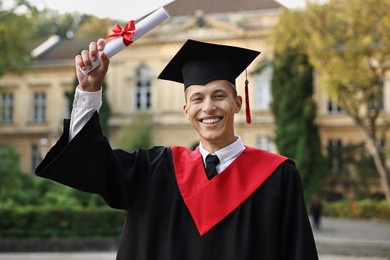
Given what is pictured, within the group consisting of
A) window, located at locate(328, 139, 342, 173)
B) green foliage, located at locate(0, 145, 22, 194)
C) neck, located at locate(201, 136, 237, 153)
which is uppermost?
neck, located at locate(201, 136, 237, 153)

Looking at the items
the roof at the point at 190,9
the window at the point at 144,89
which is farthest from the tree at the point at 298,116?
the window at the point at 144,89

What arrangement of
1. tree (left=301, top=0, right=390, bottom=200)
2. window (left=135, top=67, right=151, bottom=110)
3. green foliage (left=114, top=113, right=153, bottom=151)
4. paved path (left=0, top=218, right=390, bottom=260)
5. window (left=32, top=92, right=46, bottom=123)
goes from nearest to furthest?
1. paved path (left=0, top=218, right=390, bottom=260)
2. tree (left=301, top=0, right=390, bottom=200)
3. green foliage (left=114, top=113, right=153, bottom=151)
4. window (left=135, top=67, right=151, bottom=110)
5. window (left=32, top=92, right=46, bottom=123)

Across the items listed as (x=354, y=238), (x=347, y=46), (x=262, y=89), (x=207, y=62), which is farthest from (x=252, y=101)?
(x=207, y=62)

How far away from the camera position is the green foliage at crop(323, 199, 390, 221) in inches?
1159

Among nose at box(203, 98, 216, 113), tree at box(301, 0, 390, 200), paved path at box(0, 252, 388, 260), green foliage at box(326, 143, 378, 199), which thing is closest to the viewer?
nose at box(203, 98, 216, 113)

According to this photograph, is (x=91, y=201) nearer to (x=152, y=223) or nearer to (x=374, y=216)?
(x=374, y=216)

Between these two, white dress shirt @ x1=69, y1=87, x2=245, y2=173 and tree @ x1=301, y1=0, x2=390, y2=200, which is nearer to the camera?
white dress shirt @ x1=69, y1=87, x2=245, y2=173

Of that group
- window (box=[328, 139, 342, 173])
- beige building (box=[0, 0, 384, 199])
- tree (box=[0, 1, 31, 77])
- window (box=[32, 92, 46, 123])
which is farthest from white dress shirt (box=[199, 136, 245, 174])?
window (box=[32, 92, 46, 123])

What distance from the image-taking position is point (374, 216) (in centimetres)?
2970

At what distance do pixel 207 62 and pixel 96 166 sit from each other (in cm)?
78

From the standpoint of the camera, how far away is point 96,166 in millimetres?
3488

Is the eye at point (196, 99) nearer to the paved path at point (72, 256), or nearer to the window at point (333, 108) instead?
the paved path at point (72, 256)

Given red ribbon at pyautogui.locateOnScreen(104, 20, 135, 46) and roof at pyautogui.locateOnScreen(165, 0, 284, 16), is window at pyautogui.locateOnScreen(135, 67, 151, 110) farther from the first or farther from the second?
red ribbon at pyautogui.locateOnScreen(104, 20, 135, 46)

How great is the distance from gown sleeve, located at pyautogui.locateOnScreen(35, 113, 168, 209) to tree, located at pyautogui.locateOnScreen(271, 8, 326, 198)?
29.8 meters
